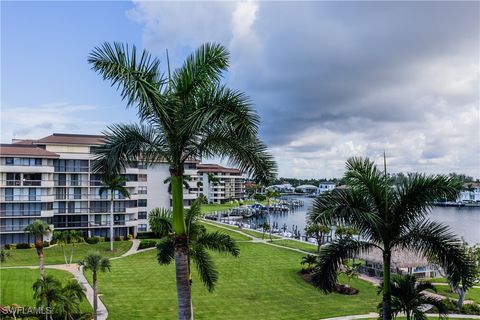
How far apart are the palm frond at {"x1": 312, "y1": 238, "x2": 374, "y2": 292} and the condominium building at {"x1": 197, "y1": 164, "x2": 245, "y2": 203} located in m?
129

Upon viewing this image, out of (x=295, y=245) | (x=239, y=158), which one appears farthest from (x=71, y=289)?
(x=295, y=245)

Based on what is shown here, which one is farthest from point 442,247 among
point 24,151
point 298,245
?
point 24,151

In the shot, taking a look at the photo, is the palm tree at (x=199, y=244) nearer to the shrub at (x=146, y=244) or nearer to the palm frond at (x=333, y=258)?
the palm frond at (x=333, y=258)

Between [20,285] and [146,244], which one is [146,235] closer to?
[146,244]

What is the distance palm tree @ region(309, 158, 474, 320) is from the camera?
13898 millimetres

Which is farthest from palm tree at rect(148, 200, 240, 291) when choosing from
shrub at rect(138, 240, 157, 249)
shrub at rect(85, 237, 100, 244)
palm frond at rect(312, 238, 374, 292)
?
shrub at rect(85, 237, 100, 244)

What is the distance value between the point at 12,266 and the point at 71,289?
2441cm

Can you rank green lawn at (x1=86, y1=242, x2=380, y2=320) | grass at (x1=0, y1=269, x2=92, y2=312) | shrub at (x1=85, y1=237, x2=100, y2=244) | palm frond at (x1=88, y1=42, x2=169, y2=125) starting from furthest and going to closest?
shrub at (x1=85, y1=237, x2=100, y2=244)
grass at (x1=0, y1=269, x2=92, y2=312)
green lawn at (x1=86, y1=242, x2=380, y2=320)
palm frond at (x1=88, y1=42, x2=169, y2=125)

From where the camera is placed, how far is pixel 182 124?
34.2ft

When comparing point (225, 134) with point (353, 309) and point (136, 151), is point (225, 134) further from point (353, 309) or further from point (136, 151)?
point (353, 309)

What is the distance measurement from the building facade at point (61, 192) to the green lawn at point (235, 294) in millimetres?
15225

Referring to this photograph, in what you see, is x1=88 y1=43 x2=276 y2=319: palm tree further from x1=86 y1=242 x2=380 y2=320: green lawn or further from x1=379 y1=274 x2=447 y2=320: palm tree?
x1=86 y1=242 x2=380 y2=320: green lawn

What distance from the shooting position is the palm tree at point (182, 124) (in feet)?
32.7

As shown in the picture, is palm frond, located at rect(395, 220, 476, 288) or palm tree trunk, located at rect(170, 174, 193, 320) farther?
palm frond, located at rect(395, 220, 476, 288)
